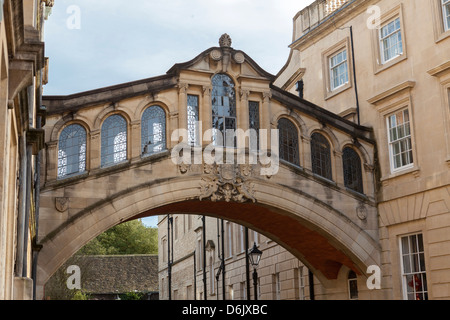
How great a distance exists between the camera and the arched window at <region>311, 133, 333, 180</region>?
66.2ft

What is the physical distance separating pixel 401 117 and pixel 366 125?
1.59m

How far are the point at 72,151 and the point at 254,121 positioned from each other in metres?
5.28

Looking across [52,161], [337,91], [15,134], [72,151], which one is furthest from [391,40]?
[15,134]

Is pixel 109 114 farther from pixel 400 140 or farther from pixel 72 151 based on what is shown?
pixel 400 140

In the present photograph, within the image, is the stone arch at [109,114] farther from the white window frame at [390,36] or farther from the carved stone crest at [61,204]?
the white window frame at [390,36]

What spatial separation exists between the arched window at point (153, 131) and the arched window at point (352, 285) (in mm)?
8191

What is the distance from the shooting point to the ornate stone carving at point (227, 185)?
18.5 m

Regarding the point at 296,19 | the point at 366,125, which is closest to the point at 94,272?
the point at 296,19

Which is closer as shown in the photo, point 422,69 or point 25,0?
point 25,0

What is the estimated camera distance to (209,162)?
61.0ft

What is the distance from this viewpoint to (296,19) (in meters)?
26.5

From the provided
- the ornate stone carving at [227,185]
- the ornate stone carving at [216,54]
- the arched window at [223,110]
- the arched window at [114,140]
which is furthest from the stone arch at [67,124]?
the ornate stone carving at [216,54]

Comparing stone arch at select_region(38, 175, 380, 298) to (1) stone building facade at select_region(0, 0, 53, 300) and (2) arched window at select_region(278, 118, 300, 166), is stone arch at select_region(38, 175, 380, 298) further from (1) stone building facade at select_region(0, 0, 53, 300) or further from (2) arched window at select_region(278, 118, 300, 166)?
(1) stone building facade at select_region(0, 0, 53, 300)
